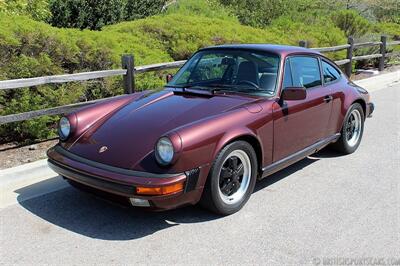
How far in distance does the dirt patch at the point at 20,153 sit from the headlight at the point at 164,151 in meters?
2.43

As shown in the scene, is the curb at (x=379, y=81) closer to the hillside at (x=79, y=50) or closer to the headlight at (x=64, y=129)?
the hillside at (x=79, y=50)

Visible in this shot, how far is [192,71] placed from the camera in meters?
5.44

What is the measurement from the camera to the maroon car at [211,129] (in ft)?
12.7

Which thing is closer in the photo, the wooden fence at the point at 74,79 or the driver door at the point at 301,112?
the driver door at the point at 301,112

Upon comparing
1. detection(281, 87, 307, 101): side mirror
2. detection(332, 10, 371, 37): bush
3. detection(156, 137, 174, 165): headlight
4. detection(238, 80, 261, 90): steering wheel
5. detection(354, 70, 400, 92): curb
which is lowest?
detection(354, 70, 400, 92): curb

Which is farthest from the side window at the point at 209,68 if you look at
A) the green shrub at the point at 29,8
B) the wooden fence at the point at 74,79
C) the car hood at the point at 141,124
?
the green shrub at the point at 29,8

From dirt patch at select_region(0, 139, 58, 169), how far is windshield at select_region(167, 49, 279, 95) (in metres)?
1.90

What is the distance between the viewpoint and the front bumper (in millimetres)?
3758

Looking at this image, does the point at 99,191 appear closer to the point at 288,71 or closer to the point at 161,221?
the point at 161,221

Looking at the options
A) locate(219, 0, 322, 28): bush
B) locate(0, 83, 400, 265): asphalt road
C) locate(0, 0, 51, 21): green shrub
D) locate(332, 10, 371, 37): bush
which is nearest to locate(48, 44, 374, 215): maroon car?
locate(0, 83, 400, 265): asphalt road

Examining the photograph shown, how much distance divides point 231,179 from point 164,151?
2.64ft

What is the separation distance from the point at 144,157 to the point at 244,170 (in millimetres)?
1009

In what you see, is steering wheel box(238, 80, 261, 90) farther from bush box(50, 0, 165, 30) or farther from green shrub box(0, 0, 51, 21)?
bush box(50, 0, 165, 30)

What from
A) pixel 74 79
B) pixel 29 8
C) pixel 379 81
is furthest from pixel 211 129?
pixel 379 81
